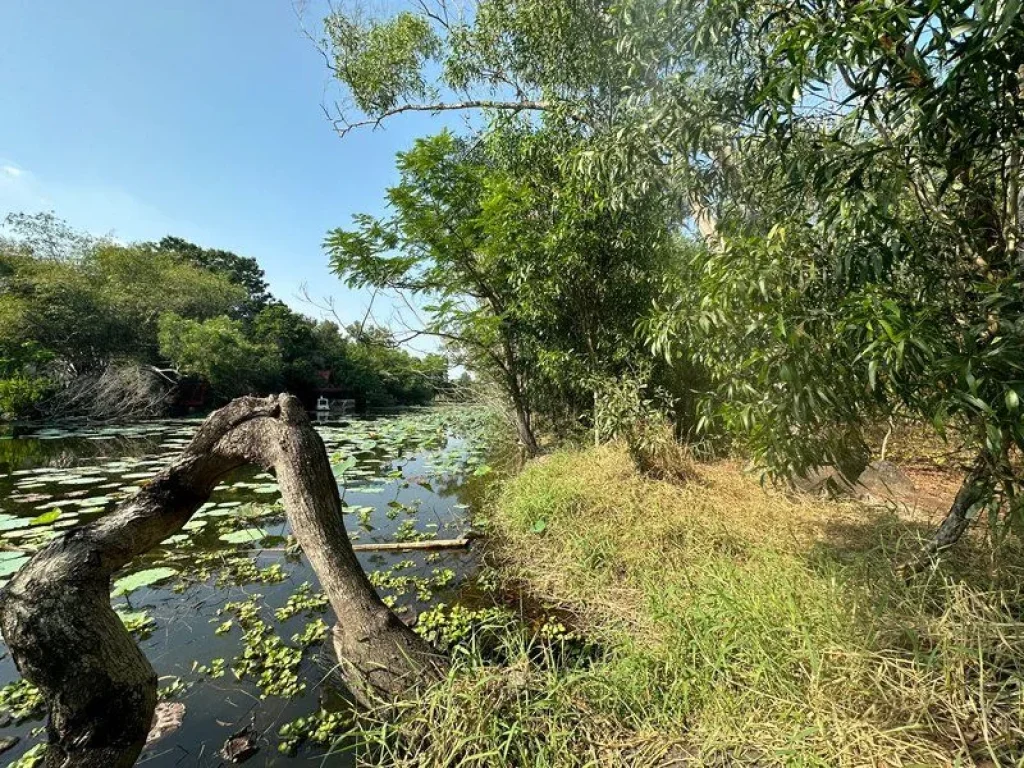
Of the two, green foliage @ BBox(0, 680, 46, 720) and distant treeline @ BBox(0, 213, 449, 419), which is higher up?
distant treeline @ BBox(0, 213, 449, 419)

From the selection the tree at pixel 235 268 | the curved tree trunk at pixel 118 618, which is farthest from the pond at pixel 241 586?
the tree at pixel 235 268

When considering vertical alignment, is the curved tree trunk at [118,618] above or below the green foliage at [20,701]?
above

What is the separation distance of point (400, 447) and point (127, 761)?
8.80m

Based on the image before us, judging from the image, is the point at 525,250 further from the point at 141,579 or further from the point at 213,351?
the point at 213,351

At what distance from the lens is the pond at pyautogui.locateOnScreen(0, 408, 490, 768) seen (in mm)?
2025

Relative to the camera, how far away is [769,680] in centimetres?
168

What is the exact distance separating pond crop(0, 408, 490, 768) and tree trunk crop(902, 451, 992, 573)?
8.65 ft

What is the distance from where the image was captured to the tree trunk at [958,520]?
1753 millimetres

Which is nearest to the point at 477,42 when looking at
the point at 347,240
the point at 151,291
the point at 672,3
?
the point at 347,240

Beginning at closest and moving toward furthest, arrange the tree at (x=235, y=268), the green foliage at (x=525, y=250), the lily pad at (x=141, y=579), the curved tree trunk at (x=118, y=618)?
the curved tree trunk at (x=118, y=618), the lily pad at (x=141, y=579), the green foliage at (x=525, y=250), the tree at (x=235, y=268)

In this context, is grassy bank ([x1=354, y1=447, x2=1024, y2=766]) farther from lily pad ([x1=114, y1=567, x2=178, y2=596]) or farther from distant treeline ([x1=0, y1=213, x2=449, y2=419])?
distant treeline ([x1=0, y1=213, x2=449, y2=419])

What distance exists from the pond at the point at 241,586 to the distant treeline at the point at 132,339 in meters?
4.35

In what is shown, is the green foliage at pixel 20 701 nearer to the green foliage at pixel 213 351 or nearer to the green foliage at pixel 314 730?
the green foliage at pixel 314 730


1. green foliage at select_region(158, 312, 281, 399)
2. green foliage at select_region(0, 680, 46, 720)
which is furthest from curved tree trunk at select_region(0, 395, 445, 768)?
green foliage at select_region(158, 312, 281, 399)
